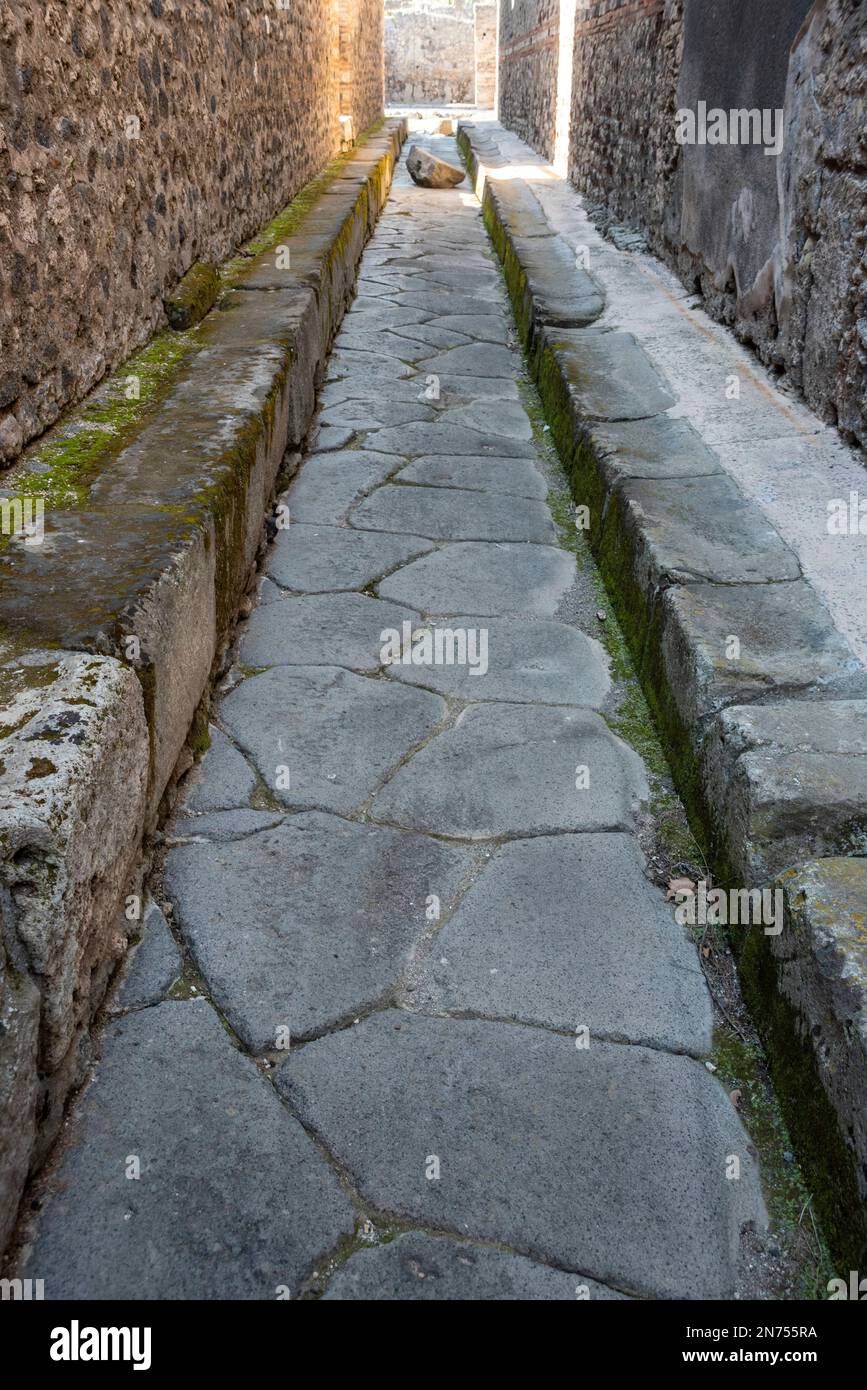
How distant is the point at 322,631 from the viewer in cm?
264

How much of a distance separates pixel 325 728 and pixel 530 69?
13352 millimetres

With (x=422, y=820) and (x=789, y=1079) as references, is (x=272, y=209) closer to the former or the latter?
(x=422, y=820)

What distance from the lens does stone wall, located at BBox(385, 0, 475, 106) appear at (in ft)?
86.5

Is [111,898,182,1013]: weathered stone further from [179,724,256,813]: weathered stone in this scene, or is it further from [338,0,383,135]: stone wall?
[338,0,383,135]: stone wall

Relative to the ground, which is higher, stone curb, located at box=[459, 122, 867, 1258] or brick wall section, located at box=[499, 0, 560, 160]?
brick wall section, located at box=[499, 0, 560, 160]

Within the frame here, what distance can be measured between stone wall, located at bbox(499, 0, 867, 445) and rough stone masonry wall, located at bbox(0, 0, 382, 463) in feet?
6.78

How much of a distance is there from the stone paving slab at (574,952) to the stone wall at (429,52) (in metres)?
28.8

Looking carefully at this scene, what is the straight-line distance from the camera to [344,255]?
555 cm

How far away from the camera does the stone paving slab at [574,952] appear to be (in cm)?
155

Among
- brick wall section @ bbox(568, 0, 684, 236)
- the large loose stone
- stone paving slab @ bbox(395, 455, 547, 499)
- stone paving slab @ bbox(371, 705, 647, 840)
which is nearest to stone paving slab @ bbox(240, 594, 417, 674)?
stone paving slab @ bbox(371, 705, 647, 840)

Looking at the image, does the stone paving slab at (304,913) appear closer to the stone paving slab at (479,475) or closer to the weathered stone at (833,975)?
the weathered stone at (833,975)

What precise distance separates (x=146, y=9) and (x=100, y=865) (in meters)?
2.98

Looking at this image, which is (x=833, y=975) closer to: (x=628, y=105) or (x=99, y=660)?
(x=99, y=660)

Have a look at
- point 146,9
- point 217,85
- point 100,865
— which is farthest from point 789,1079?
point 217,85
